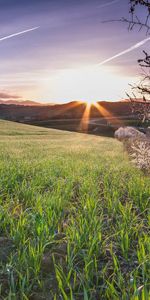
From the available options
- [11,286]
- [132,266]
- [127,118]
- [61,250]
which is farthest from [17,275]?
[127,118]

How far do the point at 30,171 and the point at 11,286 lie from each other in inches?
242

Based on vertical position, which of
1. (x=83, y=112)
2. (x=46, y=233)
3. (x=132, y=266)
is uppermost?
(x=83, y=112)

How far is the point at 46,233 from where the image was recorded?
16.1 ft

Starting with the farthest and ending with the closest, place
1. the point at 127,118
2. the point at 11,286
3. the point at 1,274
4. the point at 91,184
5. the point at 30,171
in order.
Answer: the point at 127,118 → the point at 30,171 → the point at 91,184 → the point at 1,274 → the point at 11,286

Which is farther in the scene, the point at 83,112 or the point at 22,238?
the point at 83,112

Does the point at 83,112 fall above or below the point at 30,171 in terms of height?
above

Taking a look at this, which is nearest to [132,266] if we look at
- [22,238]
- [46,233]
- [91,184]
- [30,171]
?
[46,233]

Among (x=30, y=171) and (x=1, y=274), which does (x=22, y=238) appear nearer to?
(x=1, y=274)

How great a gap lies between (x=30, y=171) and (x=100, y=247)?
554 centimetres

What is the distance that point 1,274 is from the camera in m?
4.22

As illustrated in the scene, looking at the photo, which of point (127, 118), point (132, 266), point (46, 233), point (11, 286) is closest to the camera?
point (11, 286)

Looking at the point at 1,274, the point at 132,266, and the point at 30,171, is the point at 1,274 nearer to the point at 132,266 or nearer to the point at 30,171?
the point at 132,266

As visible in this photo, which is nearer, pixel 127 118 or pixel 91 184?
pixel 91 184

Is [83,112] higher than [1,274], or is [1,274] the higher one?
[83,112]
